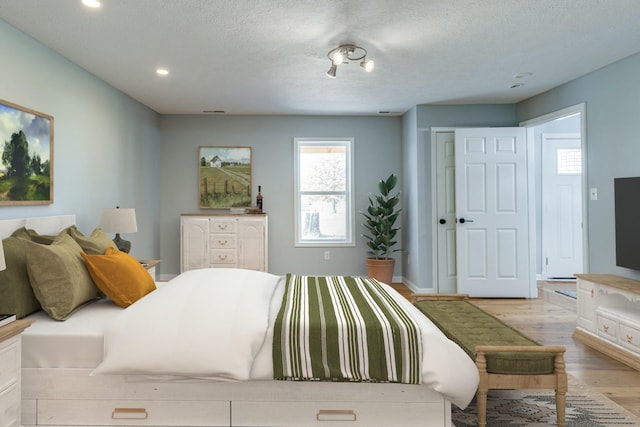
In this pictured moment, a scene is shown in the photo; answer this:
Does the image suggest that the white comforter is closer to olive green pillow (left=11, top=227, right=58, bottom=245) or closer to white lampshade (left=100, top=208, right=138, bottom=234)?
olive green pillow (left=11, top=227, right=58, bottom=245)

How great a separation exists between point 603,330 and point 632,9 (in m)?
2.37

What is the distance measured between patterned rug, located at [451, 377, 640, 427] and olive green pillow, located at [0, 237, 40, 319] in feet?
7.77

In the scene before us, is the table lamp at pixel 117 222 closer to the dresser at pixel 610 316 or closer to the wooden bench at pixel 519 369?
the wooden bench at pixel 519 369

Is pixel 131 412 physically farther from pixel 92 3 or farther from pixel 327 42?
pixel 327 42

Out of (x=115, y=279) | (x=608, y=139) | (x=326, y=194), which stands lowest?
(x=115, y=279)

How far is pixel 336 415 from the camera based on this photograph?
1928 mm

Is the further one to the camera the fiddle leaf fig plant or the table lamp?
the fiddle leaf fig plant

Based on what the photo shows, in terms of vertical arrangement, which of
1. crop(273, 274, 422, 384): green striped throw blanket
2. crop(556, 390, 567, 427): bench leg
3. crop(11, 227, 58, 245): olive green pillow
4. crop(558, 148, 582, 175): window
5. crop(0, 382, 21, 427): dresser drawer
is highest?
crop(558, 148, 582, 175): window

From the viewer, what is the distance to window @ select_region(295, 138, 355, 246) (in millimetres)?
5922

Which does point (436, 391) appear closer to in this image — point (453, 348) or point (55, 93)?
point (453, 348)

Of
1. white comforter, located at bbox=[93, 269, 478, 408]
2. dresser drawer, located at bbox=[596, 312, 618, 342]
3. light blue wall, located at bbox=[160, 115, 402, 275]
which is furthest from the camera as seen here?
light blue wall, located at bbox=[160, 115, 402, 275]

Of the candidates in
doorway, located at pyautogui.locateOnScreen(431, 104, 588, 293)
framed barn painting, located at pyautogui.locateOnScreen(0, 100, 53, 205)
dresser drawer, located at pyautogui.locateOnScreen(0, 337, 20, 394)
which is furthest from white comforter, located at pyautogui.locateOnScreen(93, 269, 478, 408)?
doorway, located at pyautogui.locateOnScreen(431, 104, 588, 293)

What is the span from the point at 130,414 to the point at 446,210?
13.9 ft

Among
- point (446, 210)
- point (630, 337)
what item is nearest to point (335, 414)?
point (630, 337)
